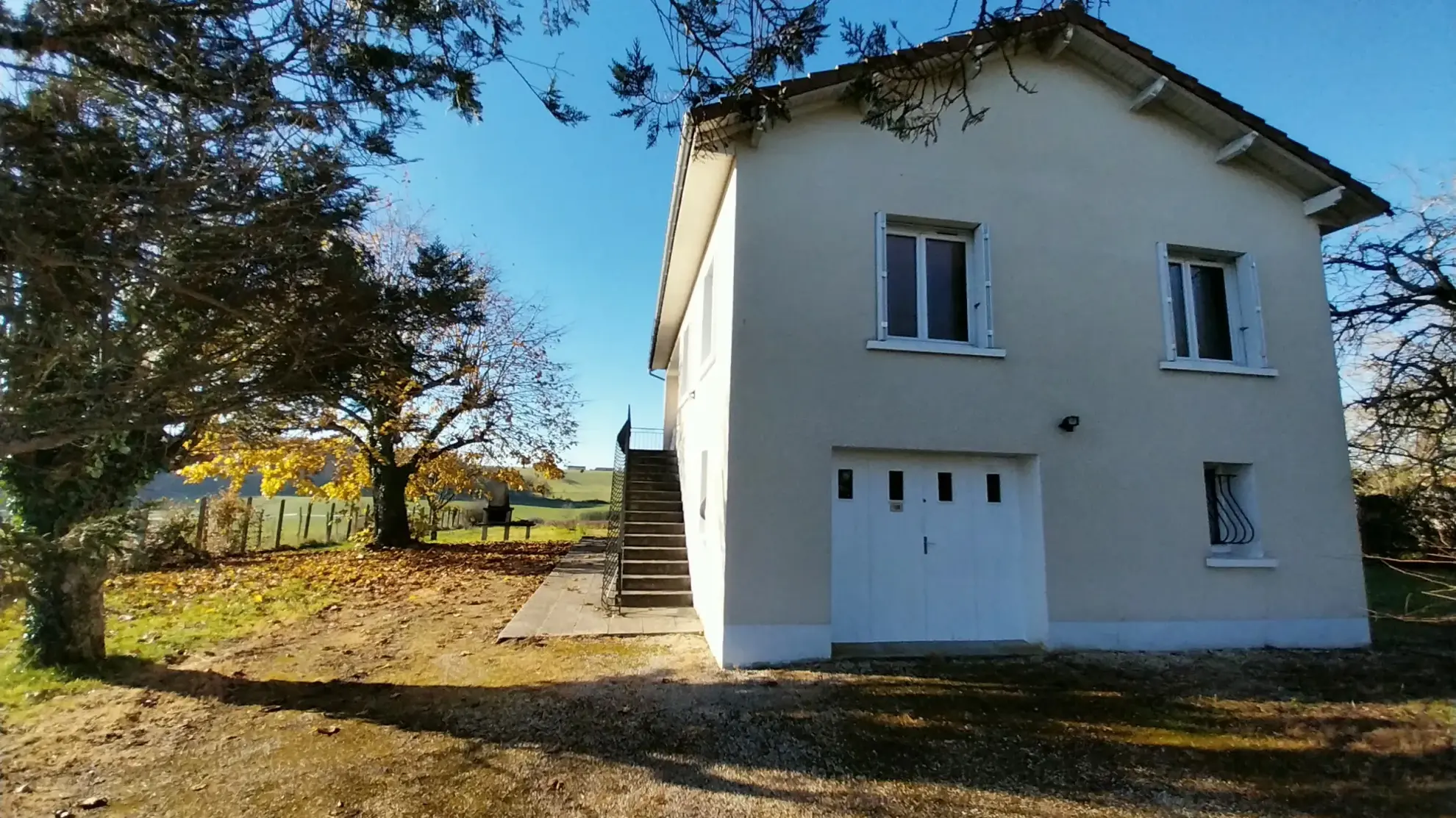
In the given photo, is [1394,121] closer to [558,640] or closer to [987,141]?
[987,141]

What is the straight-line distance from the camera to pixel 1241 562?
24.5ft

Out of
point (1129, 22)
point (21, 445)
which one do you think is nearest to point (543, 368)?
point (21, 445)

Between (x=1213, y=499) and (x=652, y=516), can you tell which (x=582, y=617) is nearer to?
(x=652, y=516)

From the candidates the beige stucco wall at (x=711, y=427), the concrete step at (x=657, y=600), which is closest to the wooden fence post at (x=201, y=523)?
the beige stucco wall at (x=711, y=427)

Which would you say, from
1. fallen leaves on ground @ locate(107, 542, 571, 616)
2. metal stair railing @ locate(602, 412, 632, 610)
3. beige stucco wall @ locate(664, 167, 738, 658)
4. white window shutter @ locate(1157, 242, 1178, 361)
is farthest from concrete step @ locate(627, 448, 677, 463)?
white window shutter @ locate(1157, 242, 1178, 361)

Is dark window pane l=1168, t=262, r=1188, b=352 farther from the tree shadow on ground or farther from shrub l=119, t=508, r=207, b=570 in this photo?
shrub l=119, t=508, r=207, b=570

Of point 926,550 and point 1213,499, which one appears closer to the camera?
point 926,550

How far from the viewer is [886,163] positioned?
7.51 m

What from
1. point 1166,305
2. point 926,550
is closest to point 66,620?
point 926,550

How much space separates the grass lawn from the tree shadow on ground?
0.02m

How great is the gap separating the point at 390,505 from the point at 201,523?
3.96 m

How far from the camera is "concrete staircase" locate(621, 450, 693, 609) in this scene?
9.23m

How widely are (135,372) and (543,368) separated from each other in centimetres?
1432

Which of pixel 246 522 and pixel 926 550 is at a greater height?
pixel 926 550
